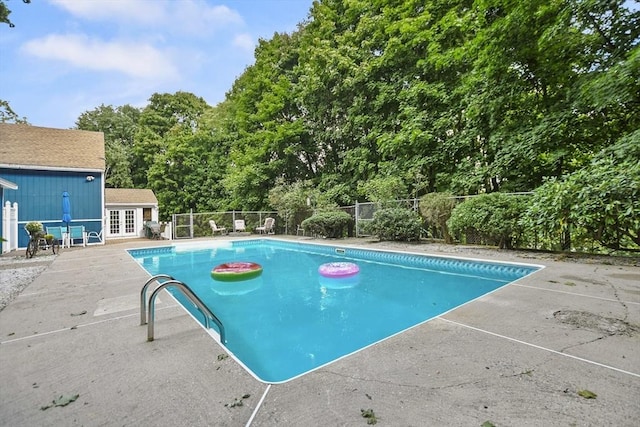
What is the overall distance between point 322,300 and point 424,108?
1001 centimetres

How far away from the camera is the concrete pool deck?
1616 mm

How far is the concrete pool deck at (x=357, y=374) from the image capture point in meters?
1.62

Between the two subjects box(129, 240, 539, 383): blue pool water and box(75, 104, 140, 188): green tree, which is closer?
box(129, 240, 539, 383): blue pool water

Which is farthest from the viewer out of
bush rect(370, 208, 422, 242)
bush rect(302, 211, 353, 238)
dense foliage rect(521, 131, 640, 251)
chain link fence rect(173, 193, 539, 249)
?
bush rect(302, 211, 353, 238)

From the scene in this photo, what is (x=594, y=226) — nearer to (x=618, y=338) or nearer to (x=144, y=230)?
(x=618, y=338)

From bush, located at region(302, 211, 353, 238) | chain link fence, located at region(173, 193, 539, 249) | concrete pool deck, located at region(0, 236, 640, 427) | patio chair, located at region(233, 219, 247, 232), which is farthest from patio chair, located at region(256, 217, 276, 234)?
concrete pool deck, located at region(0, 236, 640, 427)

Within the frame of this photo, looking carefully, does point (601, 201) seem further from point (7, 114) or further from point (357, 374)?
point (7, 114)

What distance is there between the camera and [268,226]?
15961 millimetres

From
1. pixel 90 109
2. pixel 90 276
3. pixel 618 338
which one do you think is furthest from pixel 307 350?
pixel 90 109

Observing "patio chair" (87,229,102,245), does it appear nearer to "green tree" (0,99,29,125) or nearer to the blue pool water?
the blue pool water

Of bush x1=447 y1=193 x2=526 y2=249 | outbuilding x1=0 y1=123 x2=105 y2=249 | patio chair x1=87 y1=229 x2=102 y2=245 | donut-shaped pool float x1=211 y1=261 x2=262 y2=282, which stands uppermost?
outbuilding x1=0 y1=123 x2=105 y2=249

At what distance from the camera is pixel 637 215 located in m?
5.18

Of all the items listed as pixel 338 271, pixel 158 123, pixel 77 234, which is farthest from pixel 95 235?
pixel 158 123

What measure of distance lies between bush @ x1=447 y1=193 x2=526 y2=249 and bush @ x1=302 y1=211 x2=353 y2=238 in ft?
15.6
